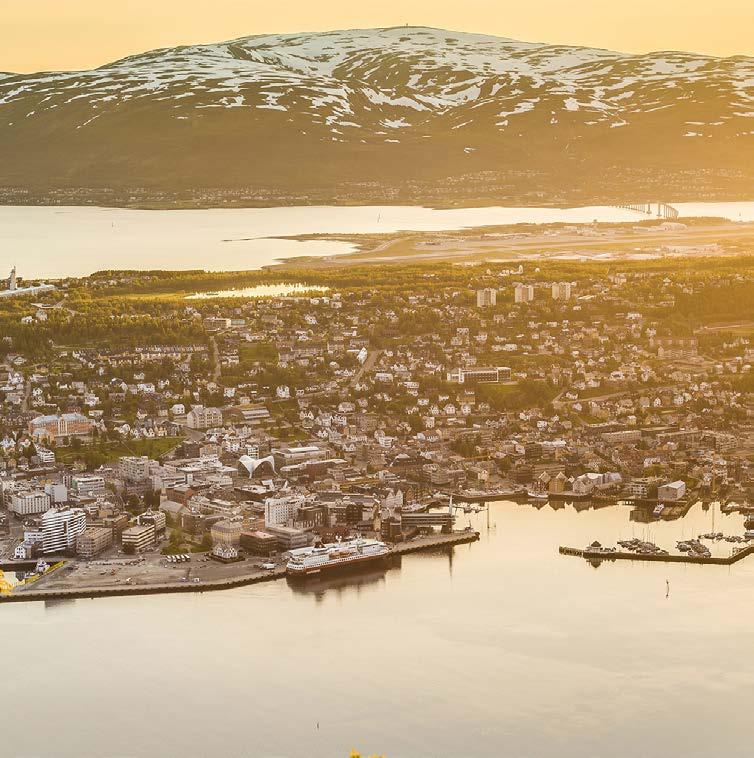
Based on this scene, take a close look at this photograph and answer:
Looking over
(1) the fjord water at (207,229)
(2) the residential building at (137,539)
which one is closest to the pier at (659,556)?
(2) the residential building at (137,539)

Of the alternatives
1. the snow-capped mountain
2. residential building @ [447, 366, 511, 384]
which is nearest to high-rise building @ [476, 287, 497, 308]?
residential building @ [447, 366, 511, 384]

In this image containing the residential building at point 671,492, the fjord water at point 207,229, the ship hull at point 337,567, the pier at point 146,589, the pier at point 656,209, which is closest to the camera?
the pier at point 146,589

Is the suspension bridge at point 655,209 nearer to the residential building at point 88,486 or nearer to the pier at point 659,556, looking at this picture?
the residential building at point 88,486

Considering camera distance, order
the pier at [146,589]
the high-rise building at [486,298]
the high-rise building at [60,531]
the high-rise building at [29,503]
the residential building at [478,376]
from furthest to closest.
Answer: the high-rise building at [486,298] < the residential building at [478,376] < the high-rise building at [29,503] < the high-rise building at [60,531] < the pier at [146,589]

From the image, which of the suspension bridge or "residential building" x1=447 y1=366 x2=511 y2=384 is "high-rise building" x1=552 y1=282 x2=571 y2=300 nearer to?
"residential building" x1=447 y1=366 x2=511 y2=384

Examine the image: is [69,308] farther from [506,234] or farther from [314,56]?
[314,56]

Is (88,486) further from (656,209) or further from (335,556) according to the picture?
(656,209)
